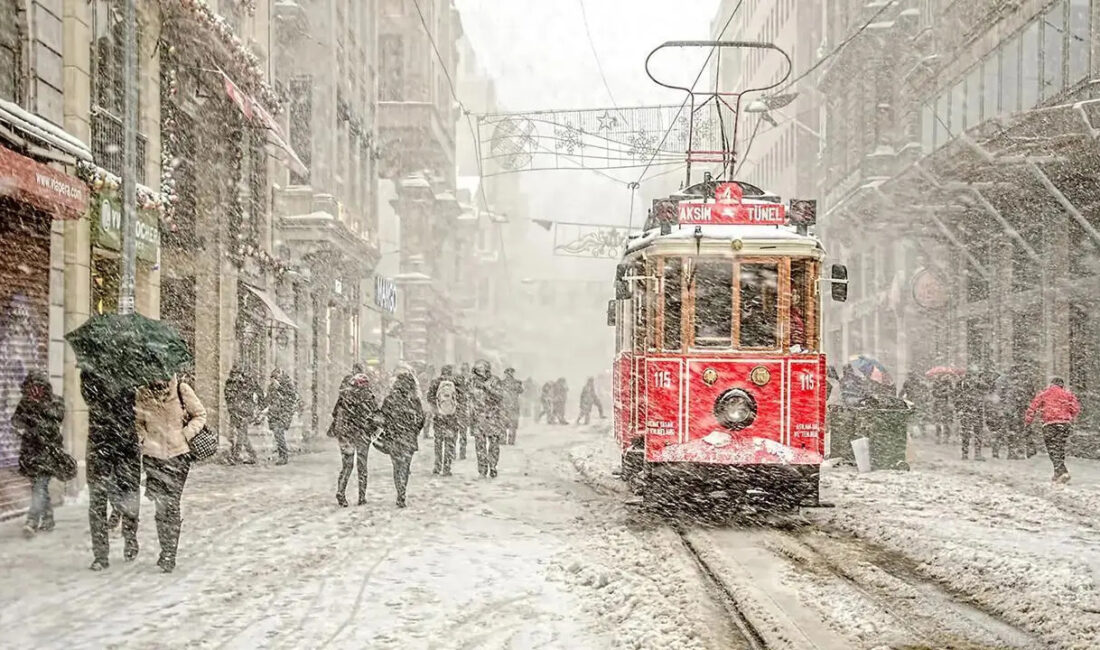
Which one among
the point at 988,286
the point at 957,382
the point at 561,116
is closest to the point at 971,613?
the point at 957,382

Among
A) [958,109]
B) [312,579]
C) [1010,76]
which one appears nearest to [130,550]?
[312,579]

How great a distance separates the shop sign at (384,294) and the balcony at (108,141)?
21946mm

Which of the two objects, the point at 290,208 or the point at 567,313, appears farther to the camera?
the point at 567,313

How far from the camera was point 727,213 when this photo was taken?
42.3 ft

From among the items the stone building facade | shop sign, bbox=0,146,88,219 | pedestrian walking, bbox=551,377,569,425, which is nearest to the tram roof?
shop sign, bbox=0,146,88,219

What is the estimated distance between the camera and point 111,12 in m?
17.1

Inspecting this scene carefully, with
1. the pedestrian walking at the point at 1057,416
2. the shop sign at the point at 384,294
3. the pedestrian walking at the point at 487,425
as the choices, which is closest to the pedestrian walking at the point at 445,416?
the pedestrian walking at the point at 487,425

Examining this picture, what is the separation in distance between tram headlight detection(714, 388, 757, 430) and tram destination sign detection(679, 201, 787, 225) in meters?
1.82

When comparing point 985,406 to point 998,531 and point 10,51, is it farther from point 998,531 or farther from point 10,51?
point 10,51

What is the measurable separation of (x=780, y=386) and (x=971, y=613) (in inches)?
187

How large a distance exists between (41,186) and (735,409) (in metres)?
7.24

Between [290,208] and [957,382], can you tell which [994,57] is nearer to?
[957,382]

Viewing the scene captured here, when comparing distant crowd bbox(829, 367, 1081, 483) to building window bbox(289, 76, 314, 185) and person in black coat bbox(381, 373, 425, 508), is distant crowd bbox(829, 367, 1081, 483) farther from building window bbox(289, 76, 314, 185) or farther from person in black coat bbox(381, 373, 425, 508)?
building window bbox(289, 76, 314, 185)

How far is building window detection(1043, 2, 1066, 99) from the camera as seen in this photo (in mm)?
22750
